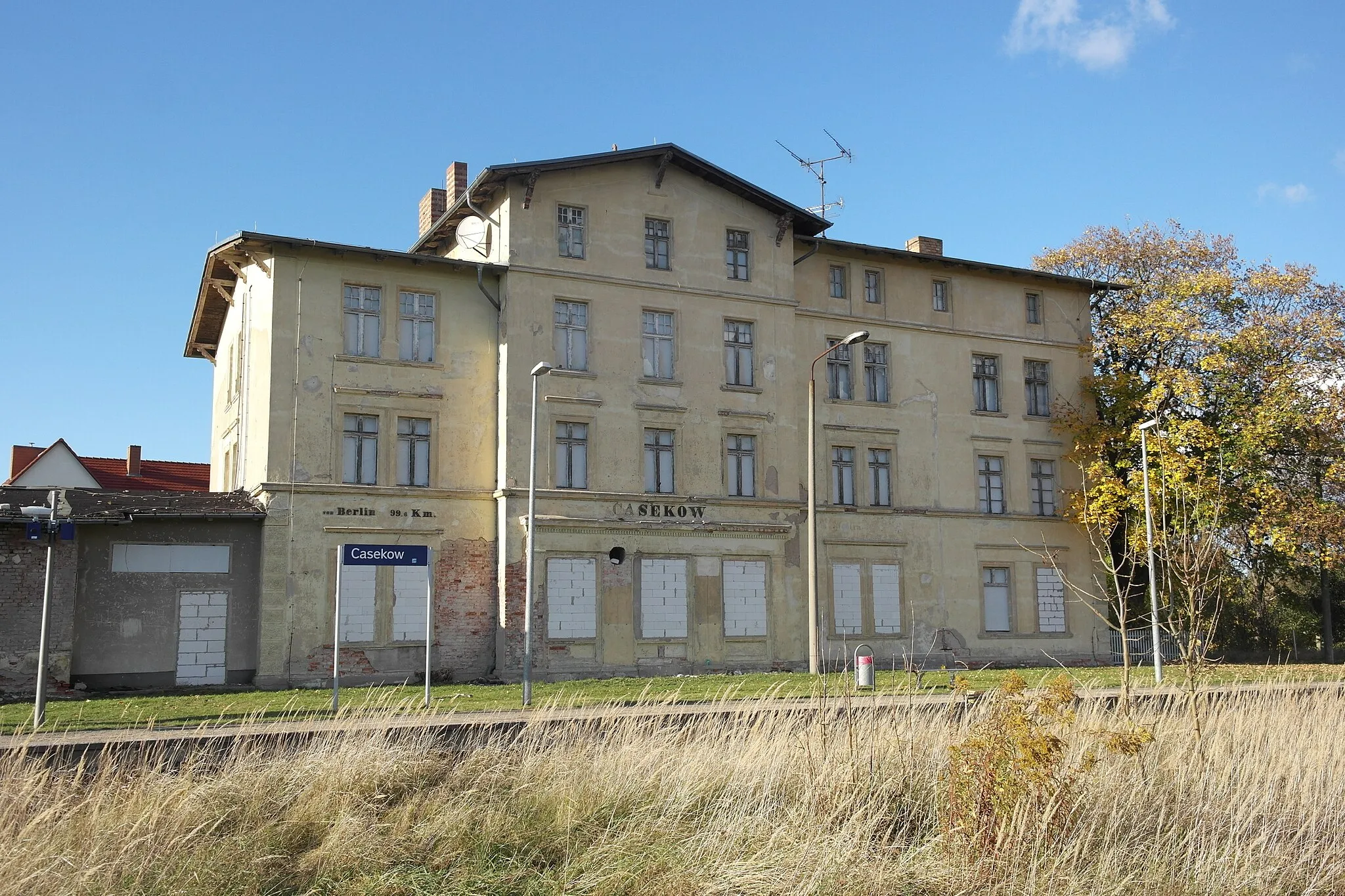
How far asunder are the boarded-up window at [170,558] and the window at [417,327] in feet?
18.9

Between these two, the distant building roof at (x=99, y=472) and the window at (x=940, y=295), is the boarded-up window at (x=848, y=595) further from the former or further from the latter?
the distant building roof at (x=99, y=472)

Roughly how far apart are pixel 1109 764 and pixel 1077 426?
82.2 ft

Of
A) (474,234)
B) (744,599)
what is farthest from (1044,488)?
(474,234)

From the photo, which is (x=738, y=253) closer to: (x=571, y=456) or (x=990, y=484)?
(x=571, y=456)

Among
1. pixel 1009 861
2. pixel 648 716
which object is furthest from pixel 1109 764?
pixel 648 716

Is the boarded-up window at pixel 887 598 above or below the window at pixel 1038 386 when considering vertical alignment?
below

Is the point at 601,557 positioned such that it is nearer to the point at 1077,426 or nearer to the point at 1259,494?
the point at 1077,426

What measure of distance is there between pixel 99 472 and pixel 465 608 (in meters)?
23.8

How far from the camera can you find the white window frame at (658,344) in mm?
28891

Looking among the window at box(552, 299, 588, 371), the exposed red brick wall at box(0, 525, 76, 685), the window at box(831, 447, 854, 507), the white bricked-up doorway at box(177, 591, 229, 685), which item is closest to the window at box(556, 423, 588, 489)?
the window at box(552, 299, 588, 371)

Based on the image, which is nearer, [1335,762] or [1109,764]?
[1109,764]

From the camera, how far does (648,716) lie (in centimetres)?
1195

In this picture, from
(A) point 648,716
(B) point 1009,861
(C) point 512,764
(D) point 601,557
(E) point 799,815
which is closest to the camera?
(B) point 1009,861

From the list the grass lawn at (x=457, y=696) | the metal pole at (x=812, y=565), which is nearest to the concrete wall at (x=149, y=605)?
the grass lawn at (x=457, y=696)
